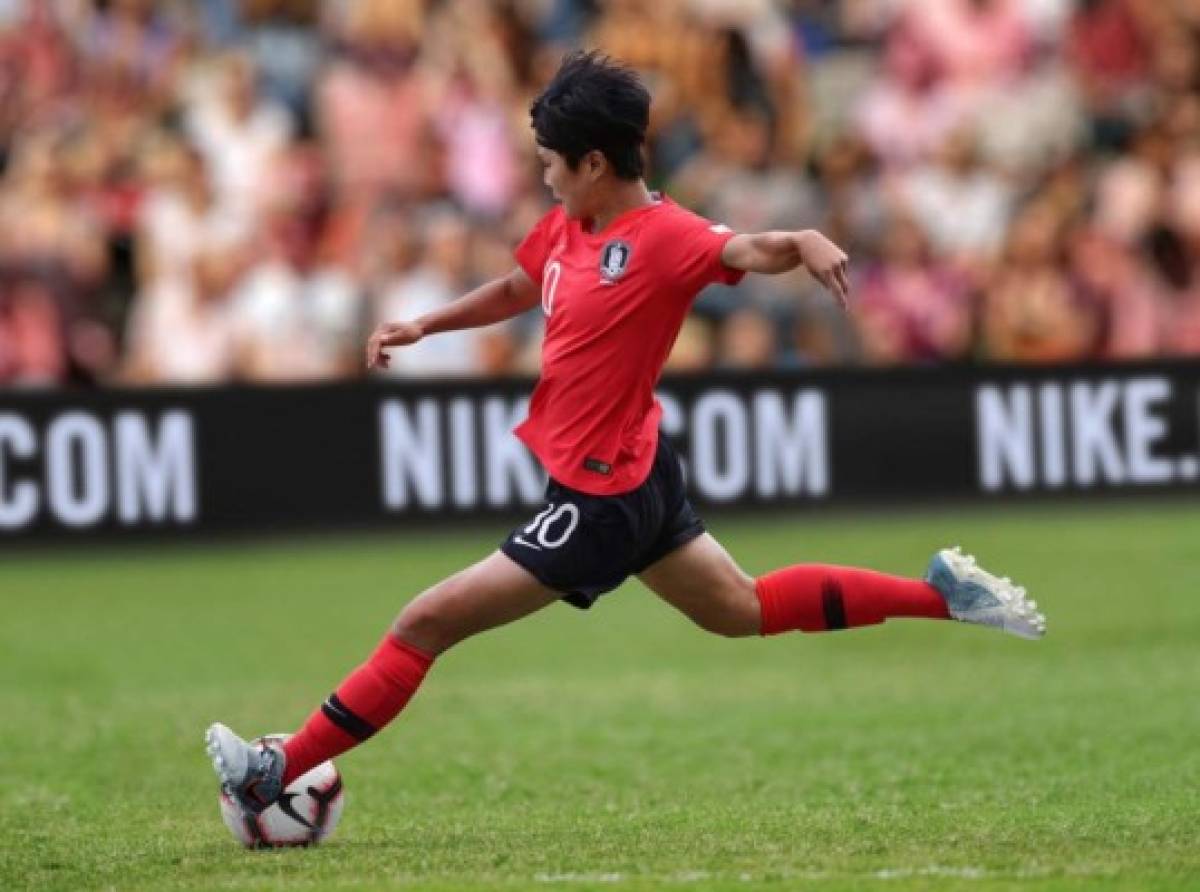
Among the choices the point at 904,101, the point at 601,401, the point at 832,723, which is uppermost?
the point at 904,101

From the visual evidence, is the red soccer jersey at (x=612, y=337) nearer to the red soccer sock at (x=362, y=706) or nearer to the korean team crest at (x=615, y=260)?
the korean team crest at (x=615, y=260)

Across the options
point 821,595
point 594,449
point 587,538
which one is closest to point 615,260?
point 594,449

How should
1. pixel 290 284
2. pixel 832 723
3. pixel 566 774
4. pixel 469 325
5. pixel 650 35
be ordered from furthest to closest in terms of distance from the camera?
pixel 650 35 → pixel 290 284 → pixel 832 723 → pixel 566 774 → pixel 469 325

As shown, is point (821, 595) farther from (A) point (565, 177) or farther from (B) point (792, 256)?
(A) point (565, 177)

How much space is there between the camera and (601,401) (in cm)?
757

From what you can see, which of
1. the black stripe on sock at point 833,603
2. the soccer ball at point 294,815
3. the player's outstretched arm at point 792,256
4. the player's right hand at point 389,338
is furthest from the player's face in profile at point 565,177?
the soccer ball at point 294,815

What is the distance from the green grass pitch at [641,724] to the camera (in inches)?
292

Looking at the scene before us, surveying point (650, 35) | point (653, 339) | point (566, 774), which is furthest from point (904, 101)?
point (653, 339)

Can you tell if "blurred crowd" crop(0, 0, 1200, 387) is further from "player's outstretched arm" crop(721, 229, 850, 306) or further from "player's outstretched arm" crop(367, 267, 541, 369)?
"player's outstretched arm" crop(721, 229, 850, 306)

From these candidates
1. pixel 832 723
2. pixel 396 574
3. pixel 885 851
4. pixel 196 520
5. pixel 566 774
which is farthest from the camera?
pixel 196 520

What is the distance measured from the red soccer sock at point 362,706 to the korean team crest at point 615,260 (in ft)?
4.07

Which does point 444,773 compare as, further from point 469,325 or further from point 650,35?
point 650,35

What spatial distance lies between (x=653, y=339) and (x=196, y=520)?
9.72 m

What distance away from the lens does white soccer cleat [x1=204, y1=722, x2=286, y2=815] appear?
773 cm
